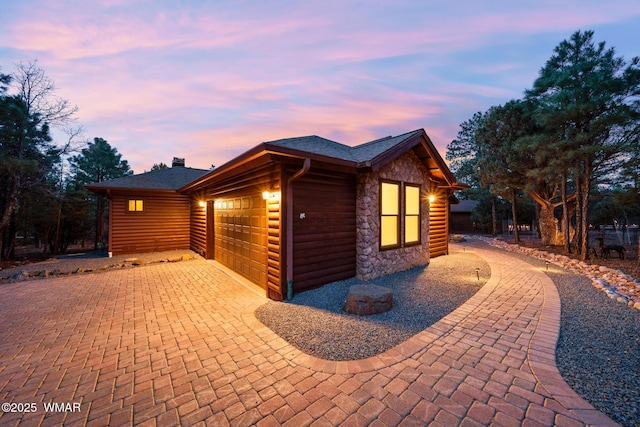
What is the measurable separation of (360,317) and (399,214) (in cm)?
391

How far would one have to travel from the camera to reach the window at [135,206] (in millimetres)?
11330

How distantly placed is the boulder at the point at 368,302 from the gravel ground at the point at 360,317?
104 mm

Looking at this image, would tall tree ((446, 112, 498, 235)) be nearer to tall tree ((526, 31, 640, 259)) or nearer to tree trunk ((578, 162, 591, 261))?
tall tree ((526, 31, 640, 259))

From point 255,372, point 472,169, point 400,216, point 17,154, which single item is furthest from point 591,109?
point 17,154

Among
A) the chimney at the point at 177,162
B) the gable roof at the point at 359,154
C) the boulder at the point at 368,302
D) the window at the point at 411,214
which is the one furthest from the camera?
the chimney at the point at 177,162

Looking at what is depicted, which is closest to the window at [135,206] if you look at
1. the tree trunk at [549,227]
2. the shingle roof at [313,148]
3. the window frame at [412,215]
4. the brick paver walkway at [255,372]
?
the brick paver walkway at [255,372]

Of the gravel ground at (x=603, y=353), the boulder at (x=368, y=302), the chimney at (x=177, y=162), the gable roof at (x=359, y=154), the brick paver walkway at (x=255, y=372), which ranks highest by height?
the chimney at (x=177, y=162)

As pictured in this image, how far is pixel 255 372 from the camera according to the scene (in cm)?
274

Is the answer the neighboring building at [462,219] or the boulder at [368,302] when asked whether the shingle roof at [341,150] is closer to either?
the boulder at [368,302]

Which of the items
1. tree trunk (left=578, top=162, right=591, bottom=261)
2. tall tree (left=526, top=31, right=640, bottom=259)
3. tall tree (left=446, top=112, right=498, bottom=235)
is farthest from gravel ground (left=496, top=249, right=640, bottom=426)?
tall tree (left=446, top=112, right=498, bottom=235)

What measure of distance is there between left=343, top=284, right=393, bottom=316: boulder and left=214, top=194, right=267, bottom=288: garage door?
230 centimetres

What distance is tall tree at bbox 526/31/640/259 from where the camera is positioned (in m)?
8.01

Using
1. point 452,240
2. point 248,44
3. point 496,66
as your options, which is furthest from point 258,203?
point 452,240

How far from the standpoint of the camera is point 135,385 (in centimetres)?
256
